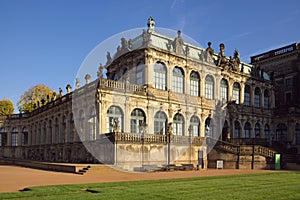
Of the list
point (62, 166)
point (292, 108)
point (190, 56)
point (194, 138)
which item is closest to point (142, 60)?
point (190, 56)

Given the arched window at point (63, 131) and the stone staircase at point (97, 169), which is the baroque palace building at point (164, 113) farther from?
the stone staircase at point (97, 169)

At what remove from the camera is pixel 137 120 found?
3450 cm

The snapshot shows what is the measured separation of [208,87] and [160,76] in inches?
319

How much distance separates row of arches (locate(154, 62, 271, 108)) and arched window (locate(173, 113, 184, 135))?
2951 millimetres

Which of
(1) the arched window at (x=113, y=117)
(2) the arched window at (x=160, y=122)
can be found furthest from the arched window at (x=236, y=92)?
(1) the arched window at (x=113, y=117)

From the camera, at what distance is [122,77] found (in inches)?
1576

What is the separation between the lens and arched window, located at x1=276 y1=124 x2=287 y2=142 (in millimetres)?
47781

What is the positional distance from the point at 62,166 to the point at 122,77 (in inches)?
583

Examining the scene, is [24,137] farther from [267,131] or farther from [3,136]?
[267,131]

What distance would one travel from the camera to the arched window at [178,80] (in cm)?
3894

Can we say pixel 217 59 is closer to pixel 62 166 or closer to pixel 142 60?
pixel 142 60

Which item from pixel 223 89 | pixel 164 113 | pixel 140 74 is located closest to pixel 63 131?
pixel 140 74

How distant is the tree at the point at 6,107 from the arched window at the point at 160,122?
47.9 meters

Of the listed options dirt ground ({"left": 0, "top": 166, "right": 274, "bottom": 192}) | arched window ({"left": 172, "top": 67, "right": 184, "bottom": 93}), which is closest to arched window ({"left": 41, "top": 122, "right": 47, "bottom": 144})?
arched window ({"left": 172, "top": 67, "right": 184, "bottom": 93})
